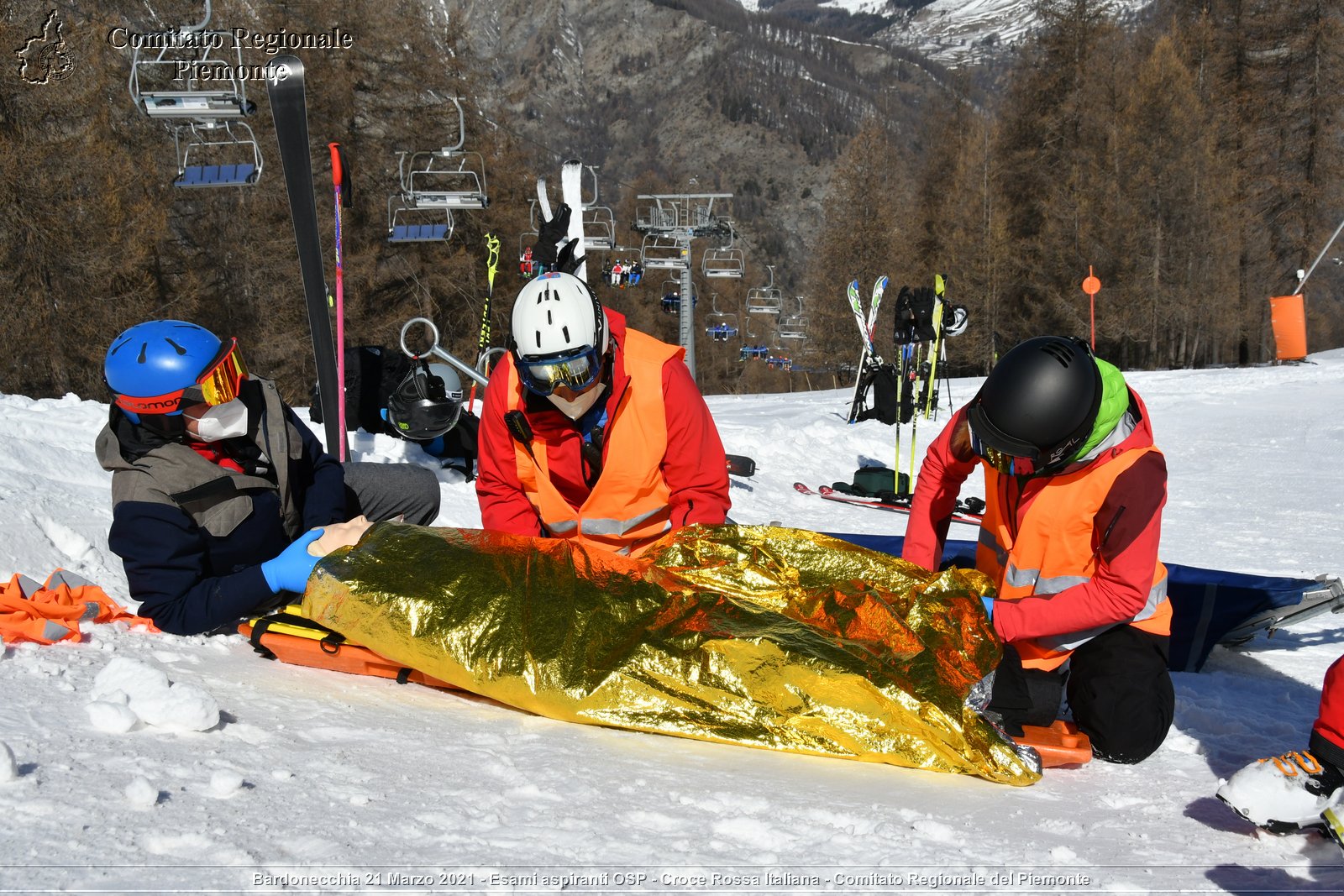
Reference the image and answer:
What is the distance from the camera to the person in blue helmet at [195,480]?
2793 millimetres

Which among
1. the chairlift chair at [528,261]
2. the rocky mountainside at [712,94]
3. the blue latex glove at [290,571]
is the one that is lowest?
the blue latex glove at [290,571]

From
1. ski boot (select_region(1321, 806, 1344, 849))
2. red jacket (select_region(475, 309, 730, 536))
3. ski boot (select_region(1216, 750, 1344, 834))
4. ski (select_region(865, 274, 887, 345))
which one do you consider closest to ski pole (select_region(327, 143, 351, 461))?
red jacket (select_region(475, 309, 730, 536))

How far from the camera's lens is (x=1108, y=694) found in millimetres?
2682

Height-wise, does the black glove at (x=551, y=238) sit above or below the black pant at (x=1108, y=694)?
above

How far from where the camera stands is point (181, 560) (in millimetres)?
2816

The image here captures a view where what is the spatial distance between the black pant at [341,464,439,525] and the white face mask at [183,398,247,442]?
2.73 ft

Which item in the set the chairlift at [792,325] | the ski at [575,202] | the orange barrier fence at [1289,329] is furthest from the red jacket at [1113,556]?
the chairlift at [792,325]

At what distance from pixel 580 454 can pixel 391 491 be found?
1.00m

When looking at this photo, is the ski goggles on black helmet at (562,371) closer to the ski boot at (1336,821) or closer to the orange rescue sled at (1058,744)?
the orange rescue sled at (1058,744)

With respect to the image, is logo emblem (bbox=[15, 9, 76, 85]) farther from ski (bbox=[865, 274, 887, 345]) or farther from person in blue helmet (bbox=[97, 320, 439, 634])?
person in blue helmet (bbox=[97, 320, 439, 634])

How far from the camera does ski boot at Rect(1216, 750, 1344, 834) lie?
188 centimetres

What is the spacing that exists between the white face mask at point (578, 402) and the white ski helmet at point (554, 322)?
14 cm

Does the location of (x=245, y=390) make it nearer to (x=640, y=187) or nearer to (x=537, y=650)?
(x=537, y=650)

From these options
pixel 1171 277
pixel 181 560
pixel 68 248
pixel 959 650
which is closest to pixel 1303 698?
pixel 959 650
